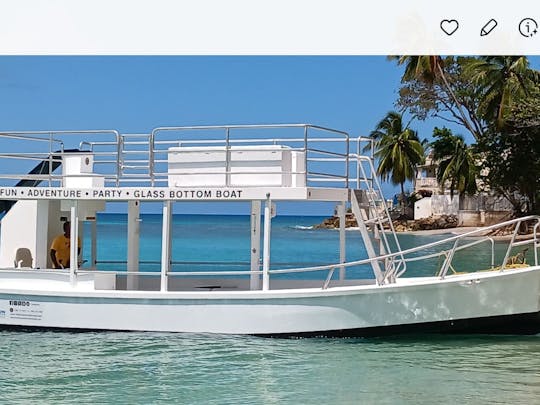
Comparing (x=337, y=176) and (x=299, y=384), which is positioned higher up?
(x=337, y=176)

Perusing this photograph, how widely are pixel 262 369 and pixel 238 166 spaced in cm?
341

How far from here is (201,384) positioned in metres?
10.4

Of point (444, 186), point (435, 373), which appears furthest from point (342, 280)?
point (444, 186)

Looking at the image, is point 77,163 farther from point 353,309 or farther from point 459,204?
point 459,204

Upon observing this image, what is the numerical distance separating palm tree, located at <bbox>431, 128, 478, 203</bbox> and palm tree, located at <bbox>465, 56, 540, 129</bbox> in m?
5.95

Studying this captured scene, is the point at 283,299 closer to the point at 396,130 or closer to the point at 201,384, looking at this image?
the point at 201,384

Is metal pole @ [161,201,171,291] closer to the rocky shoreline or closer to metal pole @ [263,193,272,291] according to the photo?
metal pole @ [263,193,272,291]

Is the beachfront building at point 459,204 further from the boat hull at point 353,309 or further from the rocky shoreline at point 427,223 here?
the boat hull at point 353,309

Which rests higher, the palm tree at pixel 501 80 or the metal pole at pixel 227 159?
the palm tree at pixel 501 80

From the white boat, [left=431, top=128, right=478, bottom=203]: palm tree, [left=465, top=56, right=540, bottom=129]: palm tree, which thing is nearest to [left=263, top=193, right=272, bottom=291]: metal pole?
the white boat

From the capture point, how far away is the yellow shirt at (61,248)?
13961mm

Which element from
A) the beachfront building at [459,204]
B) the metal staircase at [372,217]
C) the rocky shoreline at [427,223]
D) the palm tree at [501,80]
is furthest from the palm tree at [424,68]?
the metal staircase at [372,217]

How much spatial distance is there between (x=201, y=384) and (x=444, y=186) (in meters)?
55.1

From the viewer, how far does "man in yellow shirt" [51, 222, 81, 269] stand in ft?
45.8
